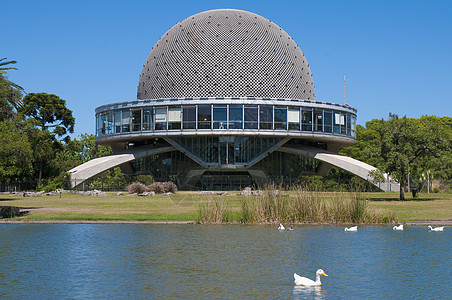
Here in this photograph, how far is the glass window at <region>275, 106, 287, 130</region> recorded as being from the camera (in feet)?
176

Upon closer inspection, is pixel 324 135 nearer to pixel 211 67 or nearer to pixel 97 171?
pixel 211 67

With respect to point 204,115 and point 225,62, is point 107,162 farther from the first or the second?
point 225,62

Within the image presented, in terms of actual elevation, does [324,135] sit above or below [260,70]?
below

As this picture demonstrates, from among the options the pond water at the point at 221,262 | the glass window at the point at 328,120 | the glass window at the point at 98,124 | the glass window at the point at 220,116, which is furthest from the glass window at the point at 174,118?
the pond water at the point at 221,262

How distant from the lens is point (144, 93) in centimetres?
6319

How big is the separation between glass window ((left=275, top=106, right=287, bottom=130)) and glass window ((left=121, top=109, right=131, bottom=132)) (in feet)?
44.5

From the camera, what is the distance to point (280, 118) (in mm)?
53906

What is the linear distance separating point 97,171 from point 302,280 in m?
44.5

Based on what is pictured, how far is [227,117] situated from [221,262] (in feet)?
132

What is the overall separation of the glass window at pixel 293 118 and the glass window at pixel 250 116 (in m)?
3.15

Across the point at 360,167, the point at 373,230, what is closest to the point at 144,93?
the point at 360,167

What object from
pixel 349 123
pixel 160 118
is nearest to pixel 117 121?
pixel 160 118

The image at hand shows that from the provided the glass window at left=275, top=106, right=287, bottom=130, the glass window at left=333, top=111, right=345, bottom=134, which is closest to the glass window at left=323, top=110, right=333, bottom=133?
the glass window at left=333, top=111, right=345, bottom=134

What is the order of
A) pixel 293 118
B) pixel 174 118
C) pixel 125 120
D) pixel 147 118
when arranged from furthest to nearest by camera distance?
pixel 125 120, pixel 147 118, pixel 293 118, pixel 174 118
